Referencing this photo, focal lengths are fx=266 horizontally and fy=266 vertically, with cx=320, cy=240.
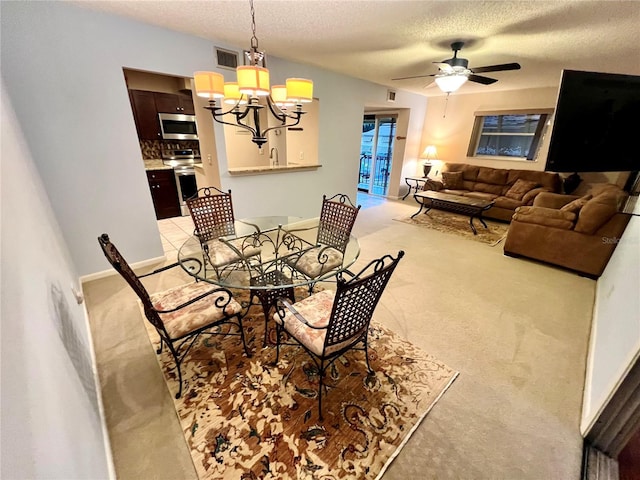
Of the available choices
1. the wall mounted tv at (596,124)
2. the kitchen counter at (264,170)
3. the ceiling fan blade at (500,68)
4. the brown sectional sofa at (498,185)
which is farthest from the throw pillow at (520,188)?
the kitchen counter at (264,170)

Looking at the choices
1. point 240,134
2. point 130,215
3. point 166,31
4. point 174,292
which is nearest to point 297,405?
point 174,292

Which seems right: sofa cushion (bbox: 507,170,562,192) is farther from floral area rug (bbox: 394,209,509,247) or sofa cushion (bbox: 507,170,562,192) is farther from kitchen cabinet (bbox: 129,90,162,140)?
kitchen cabinet (bbox: 129,90,162,140)

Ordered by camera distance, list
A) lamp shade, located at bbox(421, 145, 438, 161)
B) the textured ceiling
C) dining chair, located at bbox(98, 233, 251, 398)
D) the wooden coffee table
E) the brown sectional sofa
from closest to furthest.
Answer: dining chair, located at bbox(98, 233, 251, 398), the textured ceiling, the wooden coffee table, the brown sectional sofa, lamp shade, located at bbox(421, 145, 438, 161)

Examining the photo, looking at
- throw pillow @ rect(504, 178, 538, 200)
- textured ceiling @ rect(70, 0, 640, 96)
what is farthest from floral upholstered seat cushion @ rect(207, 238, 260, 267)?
throw pillow @ rect(504, 178, 538, 200)

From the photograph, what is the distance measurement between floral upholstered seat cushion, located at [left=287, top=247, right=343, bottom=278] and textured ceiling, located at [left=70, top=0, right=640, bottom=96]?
1.94m

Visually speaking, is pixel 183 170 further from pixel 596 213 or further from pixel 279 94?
pixel 596 213

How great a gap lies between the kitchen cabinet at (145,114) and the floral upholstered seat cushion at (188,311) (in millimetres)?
3633

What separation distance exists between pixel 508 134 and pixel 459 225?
8.72ft

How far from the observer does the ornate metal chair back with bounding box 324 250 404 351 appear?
126 centimetres

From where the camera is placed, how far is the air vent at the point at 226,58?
301cm

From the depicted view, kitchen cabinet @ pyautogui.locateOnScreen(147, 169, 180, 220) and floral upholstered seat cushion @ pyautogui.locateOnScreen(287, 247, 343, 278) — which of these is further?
kitchen cabinet @ pyautogui.locateOnScreen(147, 169, 180, 220)

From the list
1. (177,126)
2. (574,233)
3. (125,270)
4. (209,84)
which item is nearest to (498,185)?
(574,233)

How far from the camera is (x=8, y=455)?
0.51m

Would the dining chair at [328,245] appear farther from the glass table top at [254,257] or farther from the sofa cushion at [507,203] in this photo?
the sofa cushion at [507,203]
